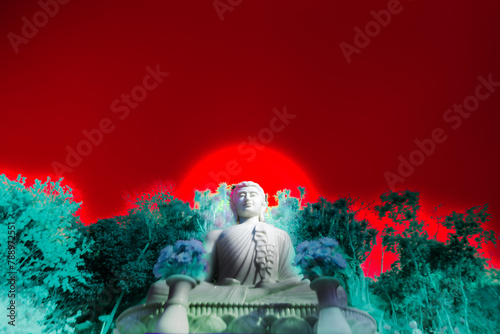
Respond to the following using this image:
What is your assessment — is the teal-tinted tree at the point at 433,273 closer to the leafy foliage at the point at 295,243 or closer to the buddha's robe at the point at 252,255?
the leafy foliage at the point at 295,243

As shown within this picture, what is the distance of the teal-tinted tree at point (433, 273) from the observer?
9.48 meters

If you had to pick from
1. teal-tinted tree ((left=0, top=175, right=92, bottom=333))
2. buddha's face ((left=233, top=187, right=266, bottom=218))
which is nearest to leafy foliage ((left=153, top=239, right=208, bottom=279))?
buddha's face ((left=233, top=187, right=266, bottom=218))

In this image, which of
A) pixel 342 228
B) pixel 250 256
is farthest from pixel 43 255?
pixel 342 228

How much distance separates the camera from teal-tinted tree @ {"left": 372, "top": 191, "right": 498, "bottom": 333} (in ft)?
31.1

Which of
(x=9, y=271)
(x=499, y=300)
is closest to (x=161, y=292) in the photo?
(x=9, y=271)

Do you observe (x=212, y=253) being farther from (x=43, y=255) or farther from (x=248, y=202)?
(x=43, y=255)

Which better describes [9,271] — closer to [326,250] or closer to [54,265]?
[54,265]

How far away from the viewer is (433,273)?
10.1 meters

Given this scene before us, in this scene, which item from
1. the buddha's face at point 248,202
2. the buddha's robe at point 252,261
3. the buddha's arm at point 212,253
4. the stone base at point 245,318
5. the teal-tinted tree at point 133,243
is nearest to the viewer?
the stone base at point 245,318

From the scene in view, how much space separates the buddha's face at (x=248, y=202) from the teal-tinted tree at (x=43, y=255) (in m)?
6.13

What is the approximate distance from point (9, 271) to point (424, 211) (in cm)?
981

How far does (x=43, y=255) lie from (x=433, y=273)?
9.13 meters

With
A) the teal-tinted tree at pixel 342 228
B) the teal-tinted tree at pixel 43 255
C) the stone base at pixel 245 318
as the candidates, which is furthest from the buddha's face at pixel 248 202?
the teal-tinted tree at pixel 43 255

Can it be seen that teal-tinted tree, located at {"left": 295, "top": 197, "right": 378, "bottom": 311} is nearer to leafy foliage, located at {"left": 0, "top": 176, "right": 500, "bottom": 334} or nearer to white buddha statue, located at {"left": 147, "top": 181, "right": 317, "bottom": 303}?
leafy foliage, located at {"left": 0, "top": 176, "right": 500, "bottom": 334}
